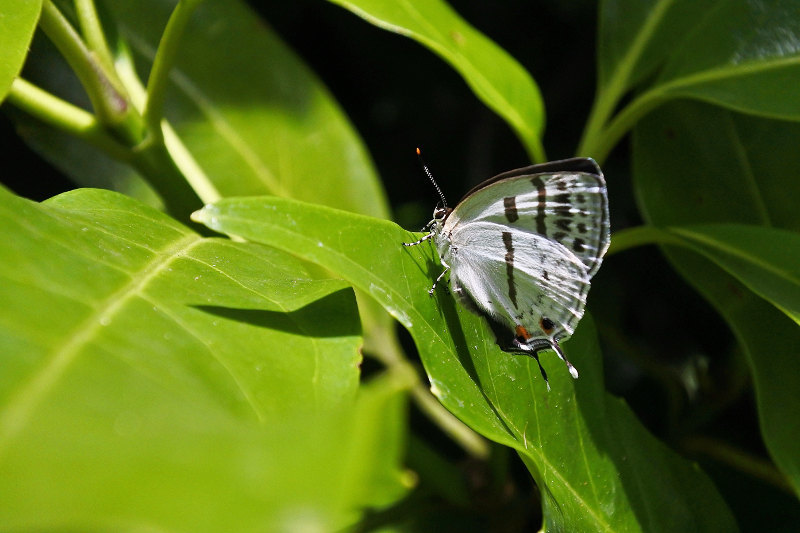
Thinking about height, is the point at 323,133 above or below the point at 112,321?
below

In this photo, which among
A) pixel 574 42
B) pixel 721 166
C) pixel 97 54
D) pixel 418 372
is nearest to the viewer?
pixel 97 54

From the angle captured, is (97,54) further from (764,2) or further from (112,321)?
(764,2)

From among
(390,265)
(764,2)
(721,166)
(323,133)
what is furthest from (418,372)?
(764,2)

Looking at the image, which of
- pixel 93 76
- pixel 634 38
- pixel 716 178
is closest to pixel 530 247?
pixel 716 178

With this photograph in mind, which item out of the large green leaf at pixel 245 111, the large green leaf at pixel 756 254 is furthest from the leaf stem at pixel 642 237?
the large green leaf at pixel 245 111

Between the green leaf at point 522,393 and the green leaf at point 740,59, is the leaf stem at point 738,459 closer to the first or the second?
the green leaf at point 522,393

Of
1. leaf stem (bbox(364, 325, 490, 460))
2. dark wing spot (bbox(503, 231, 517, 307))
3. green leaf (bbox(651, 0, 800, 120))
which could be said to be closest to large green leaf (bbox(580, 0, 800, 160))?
green leaf (bbox(651, 0, 800, 120))

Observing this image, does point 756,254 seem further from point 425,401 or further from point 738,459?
point 425,401
